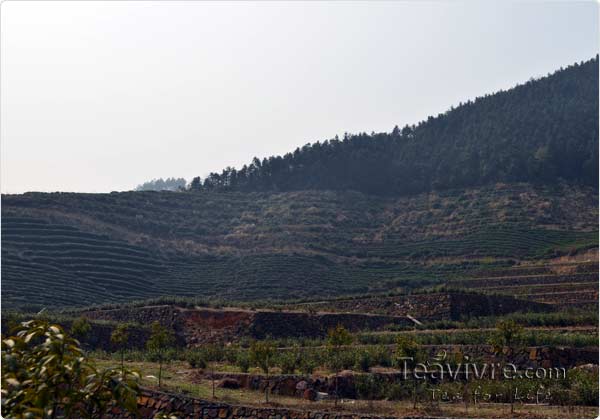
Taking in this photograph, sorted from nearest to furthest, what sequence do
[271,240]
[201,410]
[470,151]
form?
[201,410] < [271,240] < [470,151]

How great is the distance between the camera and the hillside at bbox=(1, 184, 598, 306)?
47.3 meters

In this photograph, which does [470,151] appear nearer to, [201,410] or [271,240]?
[271,240]

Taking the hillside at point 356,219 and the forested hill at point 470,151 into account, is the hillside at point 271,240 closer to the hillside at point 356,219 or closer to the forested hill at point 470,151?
the hillside at point 356,219

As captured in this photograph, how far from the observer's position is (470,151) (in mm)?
75062

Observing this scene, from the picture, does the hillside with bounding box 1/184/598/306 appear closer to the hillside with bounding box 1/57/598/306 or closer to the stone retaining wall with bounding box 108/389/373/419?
the hillside with bounding box 1/57/598/306

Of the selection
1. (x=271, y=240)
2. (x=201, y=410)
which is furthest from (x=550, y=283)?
(x=201, y=410)

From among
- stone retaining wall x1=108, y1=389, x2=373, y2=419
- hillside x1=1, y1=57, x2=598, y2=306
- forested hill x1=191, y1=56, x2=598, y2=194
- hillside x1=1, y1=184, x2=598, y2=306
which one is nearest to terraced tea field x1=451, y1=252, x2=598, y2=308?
hillside x1=1, y1=57, x2=598, y2=306

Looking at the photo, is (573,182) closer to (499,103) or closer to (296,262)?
(499,103)

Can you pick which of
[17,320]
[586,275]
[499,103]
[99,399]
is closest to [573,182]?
[499,103]

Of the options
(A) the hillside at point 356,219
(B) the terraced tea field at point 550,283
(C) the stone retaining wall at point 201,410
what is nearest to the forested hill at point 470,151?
(A) the hillside at point 356,219

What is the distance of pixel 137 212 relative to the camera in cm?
6325

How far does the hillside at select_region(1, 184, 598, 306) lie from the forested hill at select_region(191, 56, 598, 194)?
7.92ft

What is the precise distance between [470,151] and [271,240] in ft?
81.9

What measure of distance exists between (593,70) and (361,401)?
77398 mm
